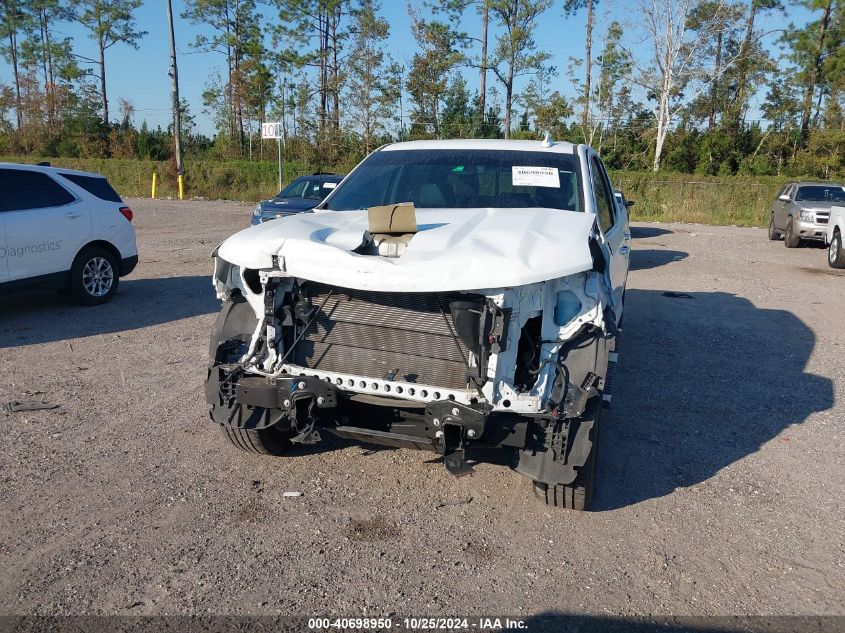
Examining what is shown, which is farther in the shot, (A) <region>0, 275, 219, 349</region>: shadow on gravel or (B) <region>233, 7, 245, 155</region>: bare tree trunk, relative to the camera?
(B) <region>233, 7, 245, 155</region>: bare tree trunk

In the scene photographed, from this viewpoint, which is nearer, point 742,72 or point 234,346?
point 234,346

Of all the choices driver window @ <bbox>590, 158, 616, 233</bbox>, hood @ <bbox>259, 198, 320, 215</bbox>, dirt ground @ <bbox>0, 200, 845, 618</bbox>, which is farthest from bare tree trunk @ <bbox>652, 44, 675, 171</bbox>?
driver window @ <bbox>590, 158, 616, 233</bbox>

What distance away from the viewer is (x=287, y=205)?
44.6 feet

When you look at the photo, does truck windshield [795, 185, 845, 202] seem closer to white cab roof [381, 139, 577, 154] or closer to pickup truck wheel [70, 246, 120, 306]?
white cab roof [381, 139, 577, 154]

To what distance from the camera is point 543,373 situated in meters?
3.61

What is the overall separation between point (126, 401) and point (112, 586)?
2.65 metres

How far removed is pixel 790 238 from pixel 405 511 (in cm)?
1693

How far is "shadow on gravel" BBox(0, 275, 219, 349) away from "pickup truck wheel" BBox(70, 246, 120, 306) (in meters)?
0.14

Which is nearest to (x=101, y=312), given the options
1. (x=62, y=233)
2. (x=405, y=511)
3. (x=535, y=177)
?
(x=62, y=233)

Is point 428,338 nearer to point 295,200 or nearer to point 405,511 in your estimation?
point 405,511

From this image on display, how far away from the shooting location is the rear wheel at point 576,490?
3.89 m

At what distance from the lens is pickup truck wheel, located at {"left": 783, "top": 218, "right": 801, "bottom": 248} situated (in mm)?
17750

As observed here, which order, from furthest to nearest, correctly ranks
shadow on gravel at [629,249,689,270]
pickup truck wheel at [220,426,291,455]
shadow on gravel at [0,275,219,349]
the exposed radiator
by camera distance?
shadow on gravel at [629,249,689,270] < shadow on gravel at [0,275,219,349] < pickup truck wheel at [220,426,291,455] < the exposed radiator

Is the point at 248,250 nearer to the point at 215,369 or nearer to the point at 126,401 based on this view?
the point at 215,369
